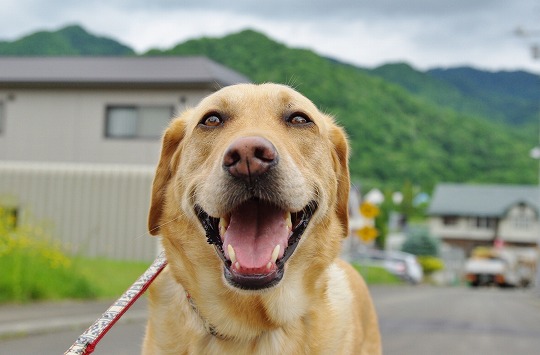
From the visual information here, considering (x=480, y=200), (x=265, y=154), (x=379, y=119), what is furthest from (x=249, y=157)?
(x=480, y=200)

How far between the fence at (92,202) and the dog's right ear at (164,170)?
852 inches

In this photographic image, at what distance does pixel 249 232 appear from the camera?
315 cm

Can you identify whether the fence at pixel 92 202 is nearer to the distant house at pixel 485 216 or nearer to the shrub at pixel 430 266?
the shrub at pixel 430 266

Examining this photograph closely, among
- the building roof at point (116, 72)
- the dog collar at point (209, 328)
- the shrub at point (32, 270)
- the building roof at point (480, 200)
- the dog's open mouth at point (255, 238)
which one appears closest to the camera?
the dog's open mouth at point (255, 238)

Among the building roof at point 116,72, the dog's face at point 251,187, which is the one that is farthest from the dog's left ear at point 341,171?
the building roof at point 116,72

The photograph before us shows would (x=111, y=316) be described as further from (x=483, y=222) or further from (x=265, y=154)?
(x=483, y=222)

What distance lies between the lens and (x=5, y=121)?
2905cm

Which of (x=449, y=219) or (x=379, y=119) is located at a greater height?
(x=379, y=119)

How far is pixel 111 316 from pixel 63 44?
4596 inches

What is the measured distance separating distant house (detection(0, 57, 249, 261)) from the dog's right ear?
21196 mm

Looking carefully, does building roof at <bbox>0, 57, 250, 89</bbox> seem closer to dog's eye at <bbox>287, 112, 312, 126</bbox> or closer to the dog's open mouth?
dog's eye at <bbox>287, 112, 312, 126</bbox>

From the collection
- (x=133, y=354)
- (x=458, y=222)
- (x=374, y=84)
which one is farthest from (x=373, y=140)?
(x=133, y=354)

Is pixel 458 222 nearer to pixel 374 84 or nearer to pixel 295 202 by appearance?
pixel 374 84

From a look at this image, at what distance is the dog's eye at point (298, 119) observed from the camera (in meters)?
3.54
